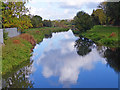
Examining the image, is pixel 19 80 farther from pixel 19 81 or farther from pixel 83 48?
pixel 83 48

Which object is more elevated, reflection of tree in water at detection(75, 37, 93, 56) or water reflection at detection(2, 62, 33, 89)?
water reflection at detection(2, 62, 33, 89)

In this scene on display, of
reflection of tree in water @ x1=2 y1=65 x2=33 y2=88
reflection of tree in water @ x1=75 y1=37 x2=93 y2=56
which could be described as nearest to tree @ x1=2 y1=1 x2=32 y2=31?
reflection of tree in water @ x1=2 y1=65 x2=33 y2=88

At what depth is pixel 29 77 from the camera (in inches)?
446

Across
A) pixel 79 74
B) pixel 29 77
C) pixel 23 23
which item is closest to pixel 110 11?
pixel 23 23

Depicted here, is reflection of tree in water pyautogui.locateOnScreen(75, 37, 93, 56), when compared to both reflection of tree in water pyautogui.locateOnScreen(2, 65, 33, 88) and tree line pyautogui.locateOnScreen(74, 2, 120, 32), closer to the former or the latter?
reflection of tree in water pyautogui.locateOnScreen(2, 65, 33, 88)

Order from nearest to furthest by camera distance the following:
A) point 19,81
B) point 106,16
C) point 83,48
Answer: point 19,81
point 83,48
point 106,16

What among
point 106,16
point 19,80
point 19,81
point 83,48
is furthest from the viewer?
point 106,16

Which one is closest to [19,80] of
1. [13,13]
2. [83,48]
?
[13,13]

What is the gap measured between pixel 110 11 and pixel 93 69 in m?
28.0

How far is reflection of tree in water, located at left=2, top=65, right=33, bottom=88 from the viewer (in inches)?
381

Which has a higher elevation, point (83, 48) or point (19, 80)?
point (19, 80)

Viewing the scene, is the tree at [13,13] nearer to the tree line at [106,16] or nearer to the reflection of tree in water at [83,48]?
the reflection of tree in water at [83,48]

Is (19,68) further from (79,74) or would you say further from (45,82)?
(79,74)

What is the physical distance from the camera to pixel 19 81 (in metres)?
10.5
